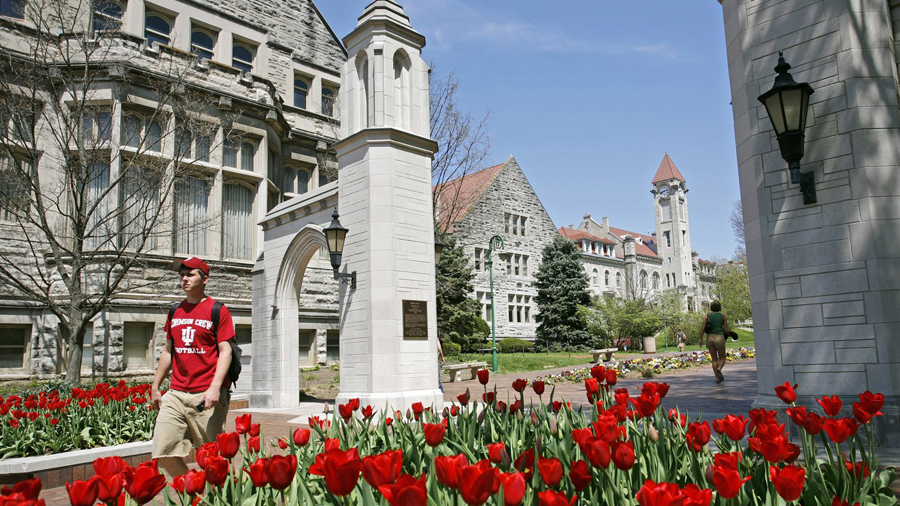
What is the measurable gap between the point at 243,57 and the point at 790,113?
19.7 meters

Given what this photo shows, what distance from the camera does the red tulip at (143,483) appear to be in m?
2.18

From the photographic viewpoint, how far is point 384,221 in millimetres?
11008

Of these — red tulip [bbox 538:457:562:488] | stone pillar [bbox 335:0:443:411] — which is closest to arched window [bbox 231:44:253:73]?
stone pillar [bbox 335:0:443:411]

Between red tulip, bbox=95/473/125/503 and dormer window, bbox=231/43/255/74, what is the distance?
21.4m

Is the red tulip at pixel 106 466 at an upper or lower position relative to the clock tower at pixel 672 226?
lower

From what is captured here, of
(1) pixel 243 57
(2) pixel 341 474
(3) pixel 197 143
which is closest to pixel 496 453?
(2) pixel 341 474

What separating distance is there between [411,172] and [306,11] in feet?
52.7

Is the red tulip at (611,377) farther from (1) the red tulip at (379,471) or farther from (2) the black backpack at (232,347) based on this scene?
(2) the black backpack at (232,347)

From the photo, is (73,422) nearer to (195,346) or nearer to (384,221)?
(195,346)

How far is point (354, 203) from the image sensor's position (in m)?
11.4

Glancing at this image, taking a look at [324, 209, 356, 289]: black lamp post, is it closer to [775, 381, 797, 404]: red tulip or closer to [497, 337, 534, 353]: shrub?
[775, 381, 797, 404]: red tulip

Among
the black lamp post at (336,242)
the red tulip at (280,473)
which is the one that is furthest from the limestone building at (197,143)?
the red tulip at (280,473)

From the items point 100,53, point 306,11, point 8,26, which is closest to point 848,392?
point 100,53

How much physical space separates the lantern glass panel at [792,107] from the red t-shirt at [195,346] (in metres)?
5.76
